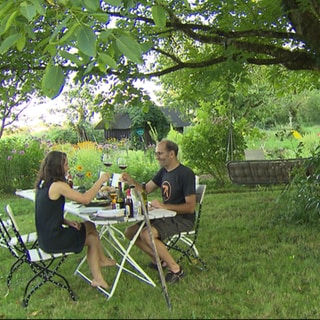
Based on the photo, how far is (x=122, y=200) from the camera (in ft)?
13.7

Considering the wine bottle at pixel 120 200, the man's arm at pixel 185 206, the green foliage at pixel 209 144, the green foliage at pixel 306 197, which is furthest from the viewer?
the green foliage at pixel 209 144

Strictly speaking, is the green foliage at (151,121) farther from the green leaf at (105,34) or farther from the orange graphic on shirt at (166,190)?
the green leaf at (105,34)

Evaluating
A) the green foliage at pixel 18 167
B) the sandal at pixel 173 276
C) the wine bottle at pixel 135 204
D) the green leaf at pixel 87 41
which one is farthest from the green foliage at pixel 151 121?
the green leaf at pixel 87 41

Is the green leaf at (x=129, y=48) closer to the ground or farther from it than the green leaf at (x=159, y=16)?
closer to the ground

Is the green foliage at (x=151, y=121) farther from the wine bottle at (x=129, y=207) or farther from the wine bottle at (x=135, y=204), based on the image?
the wine bottle at (x=129, y=207)

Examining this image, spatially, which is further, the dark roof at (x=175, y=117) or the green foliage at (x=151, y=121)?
the dark roof at (x=175, y=117)

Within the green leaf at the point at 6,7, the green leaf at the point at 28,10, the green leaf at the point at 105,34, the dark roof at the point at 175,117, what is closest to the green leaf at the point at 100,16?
the green leaf at the point at 105,34

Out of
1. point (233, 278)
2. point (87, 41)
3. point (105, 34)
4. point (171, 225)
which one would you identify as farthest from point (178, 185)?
point (87, 41)

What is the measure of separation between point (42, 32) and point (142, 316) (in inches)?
119

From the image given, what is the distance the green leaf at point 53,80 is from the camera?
1.84 meters

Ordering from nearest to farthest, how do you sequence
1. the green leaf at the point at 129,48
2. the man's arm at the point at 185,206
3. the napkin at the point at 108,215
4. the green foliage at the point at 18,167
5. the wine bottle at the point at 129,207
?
1. the green leaf at the point at 129,48
2. the napkin at the point at 108,215
3. the wine bottle at the point at 129,207
4. the man's arm at the point at 185,206
5. the green foliage at the point at 18,167

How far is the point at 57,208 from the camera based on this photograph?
3.79 meters

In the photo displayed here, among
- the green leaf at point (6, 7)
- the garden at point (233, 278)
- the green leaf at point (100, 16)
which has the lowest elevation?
the garden at point (233, 278)

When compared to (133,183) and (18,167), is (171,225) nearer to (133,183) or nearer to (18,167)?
(133,183)
